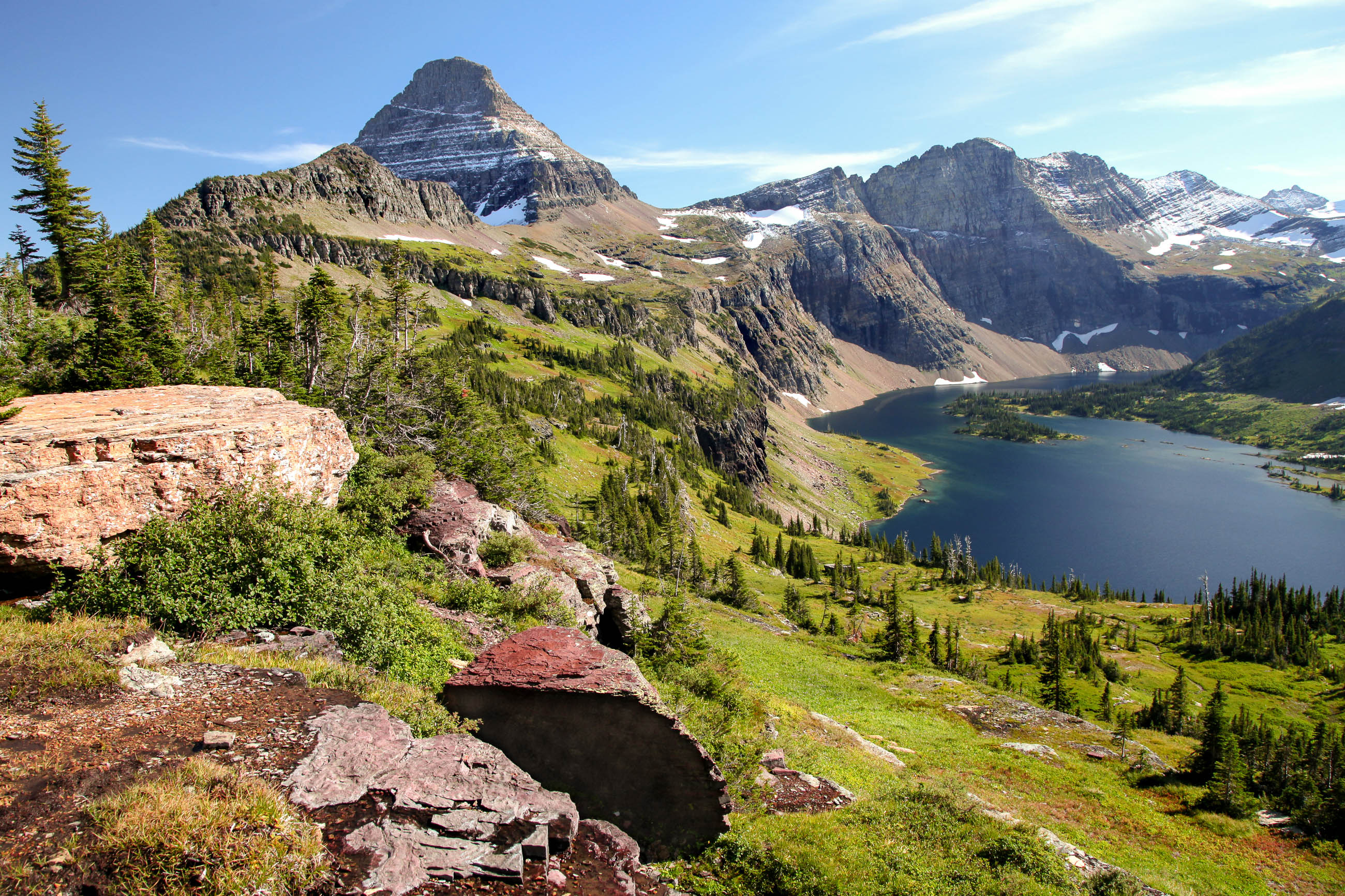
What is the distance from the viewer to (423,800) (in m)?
9.85

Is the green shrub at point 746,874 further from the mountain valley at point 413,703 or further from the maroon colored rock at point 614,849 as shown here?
the maroon colored rock at point 614,849

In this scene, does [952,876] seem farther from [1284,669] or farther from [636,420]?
[636,420]

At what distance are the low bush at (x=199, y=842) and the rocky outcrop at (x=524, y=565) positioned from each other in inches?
602

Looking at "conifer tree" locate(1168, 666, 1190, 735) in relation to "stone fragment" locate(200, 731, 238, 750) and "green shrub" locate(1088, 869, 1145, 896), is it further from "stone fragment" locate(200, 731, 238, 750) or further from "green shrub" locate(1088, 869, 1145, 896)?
"stone fragment" locate(200, 731, 238, 750)

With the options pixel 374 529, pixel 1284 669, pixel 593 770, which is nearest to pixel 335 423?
pixel 374 529

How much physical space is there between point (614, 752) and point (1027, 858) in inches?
Answer: 433

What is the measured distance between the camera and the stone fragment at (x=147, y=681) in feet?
36.5

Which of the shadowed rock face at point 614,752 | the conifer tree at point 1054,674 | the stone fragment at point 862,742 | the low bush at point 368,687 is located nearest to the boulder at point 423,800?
the low bush at point 368,687

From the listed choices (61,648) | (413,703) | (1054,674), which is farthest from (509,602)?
(1054,674)

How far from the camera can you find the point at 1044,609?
112125 mm

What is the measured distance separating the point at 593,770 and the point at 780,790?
7287 millimetres

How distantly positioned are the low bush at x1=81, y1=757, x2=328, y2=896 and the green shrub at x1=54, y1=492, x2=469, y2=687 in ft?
22.0

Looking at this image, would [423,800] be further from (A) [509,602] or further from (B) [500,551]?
(B) [500,551]

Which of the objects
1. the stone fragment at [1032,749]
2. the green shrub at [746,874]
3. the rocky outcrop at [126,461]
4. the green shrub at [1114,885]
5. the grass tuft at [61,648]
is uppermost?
the rocky outcrop at [126,461]
